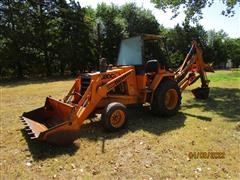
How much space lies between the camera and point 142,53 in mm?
8695

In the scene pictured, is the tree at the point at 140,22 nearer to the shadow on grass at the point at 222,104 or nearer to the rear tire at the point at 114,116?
the shadow on grass at the point at 222,104

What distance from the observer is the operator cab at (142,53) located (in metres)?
8.64

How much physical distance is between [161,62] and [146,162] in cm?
445

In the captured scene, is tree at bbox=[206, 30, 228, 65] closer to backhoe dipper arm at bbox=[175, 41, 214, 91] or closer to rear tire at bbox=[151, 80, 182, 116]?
backhoe dipper arm at bbox=[175, 41, 214, 91]

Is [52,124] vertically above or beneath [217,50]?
beneath

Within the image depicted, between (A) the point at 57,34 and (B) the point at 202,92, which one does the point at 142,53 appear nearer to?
(B) the point at 202,92

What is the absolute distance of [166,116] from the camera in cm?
897

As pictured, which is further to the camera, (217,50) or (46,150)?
(217,50)

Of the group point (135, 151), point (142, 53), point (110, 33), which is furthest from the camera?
point (110, 33)

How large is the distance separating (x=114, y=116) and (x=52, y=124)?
5.24 ft

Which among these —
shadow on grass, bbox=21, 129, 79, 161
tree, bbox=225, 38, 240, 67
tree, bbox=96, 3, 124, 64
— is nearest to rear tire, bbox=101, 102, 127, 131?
shadow on grass, bbox=21, 129, 79, 161

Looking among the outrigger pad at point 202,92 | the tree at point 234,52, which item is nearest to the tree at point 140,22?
the outrigger pad at point 202,92

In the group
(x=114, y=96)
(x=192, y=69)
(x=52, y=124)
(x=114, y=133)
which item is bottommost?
(x=114, y=133)

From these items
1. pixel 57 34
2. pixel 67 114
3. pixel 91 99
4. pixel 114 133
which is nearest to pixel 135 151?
pixel 114 133
